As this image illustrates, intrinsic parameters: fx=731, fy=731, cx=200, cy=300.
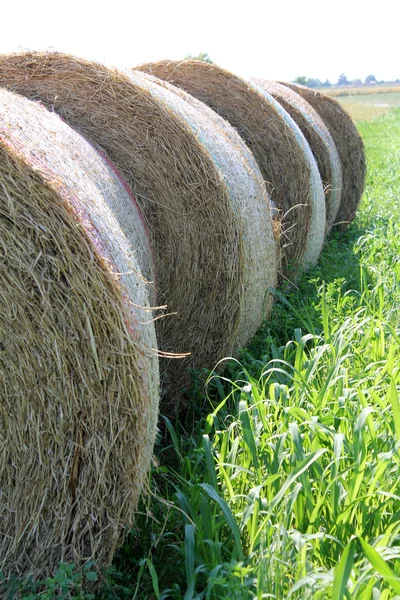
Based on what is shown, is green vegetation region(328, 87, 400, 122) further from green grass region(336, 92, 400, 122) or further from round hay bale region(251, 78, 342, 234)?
round hay bale region(251, 78, 342, 234)

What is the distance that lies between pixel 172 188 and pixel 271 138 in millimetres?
1813

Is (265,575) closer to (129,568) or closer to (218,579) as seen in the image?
(218,579)

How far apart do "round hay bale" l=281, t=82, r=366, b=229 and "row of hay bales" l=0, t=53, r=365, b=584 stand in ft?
8.63

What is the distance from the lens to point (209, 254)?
3.84 m

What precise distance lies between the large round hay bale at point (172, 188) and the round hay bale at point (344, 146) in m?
4.30

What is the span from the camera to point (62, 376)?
234 centimetres

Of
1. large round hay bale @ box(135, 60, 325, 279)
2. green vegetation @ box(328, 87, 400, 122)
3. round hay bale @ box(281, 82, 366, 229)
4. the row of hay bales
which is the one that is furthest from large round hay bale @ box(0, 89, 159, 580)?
green vegetation @ box(328, 87, 400, 122)

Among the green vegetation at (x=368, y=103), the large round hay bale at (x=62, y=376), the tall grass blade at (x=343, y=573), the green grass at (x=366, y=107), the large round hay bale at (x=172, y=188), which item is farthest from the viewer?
the green vegetation at (x=368, y=103)

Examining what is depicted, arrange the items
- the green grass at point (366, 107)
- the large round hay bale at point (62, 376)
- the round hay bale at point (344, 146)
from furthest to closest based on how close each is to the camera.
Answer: the green grass at point (366, 107), the round hay bale at point (344, 146), the large round hay bale at point (62, 376)

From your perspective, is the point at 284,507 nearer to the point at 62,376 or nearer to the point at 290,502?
Answer: the point at 290,502

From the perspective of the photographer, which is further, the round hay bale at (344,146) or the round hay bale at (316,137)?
the round hay bale at (344,146)

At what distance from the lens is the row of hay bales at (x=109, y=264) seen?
232cm

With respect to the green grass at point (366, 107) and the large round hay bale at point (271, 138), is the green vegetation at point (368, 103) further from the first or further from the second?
the large round hay bale at point (271, 138)

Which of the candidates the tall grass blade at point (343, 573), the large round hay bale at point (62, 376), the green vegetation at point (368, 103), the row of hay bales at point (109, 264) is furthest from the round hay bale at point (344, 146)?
the green vegetation at point (368, 103)
